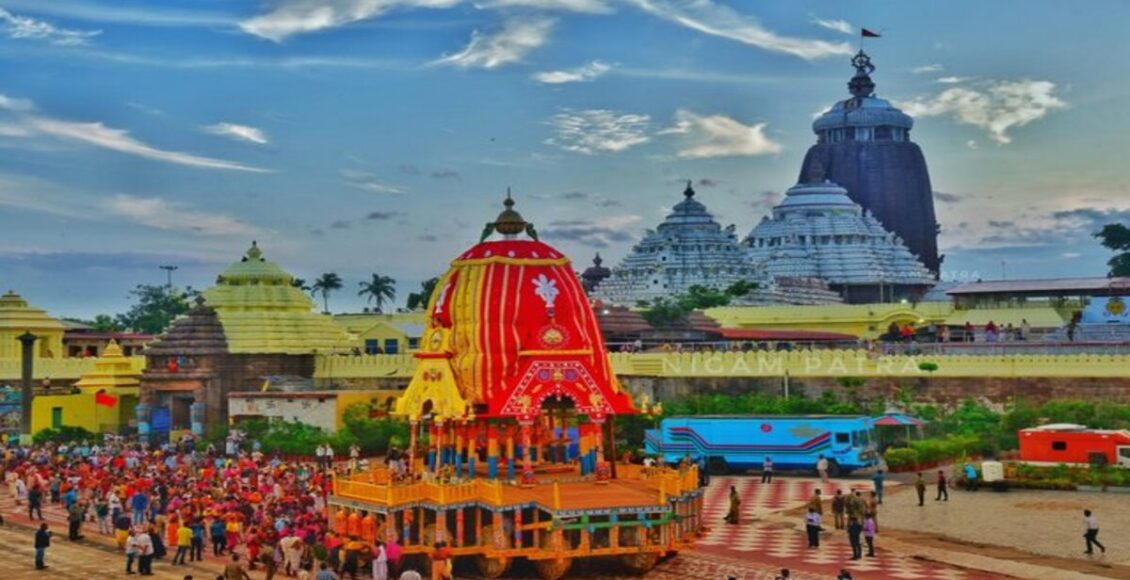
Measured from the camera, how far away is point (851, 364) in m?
45.3

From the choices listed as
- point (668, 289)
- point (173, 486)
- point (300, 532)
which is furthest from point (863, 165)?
point (300, 532)

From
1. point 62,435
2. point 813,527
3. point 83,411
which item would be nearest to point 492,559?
point 813,527

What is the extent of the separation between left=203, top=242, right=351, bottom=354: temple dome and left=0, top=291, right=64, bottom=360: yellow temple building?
14.1 m

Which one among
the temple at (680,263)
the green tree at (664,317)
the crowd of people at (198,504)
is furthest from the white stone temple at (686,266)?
the crowd of people at (198,504)

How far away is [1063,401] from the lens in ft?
133

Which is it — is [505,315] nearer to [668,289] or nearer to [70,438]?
[70,438]

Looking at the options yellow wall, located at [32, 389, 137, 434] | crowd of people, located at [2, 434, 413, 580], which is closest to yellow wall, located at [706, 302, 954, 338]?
yellow wall, located at [32, 389, 137, 434]

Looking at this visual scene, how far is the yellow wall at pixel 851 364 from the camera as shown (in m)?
41.5

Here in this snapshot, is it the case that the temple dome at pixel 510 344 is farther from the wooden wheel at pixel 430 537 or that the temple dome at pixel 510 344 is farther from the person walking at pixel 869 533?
the person walking at pixel 869 533

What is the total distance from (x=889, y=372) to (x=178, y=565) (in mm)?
25249

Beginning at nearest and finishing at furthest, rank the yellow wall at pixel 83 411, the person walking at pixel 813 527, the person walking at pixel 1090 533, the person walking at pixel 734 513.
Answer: the person walking at pixel 1090 533 < the person walking at pixel 813 527 < the person walking at pixel 734 513 < the yellow wall at pixel 83 411

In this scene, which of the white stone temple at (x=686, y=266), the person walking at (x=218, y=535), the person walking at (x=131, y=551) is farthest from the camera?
the white stone temple at (x=686, y=266)

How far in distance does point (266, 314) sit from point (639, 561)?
123 ft

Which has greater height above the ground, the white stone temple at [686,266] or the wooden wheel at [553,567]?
the white stone temple at [686,266]
